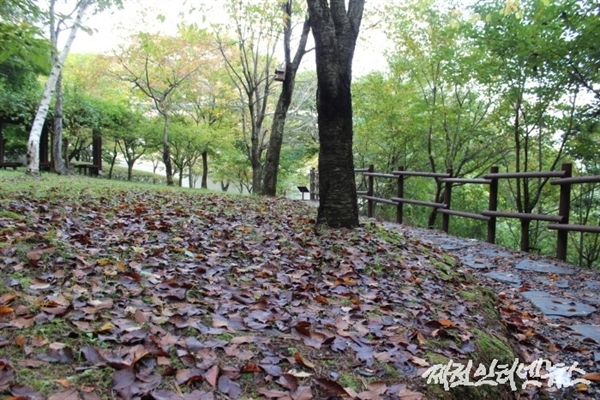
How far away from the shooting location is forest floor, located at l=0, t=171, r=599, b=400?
4.90 feet

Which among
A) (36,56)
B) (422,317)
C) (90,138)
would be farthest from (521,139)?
(90,138)

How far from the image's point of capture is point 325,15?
4469 millimetres

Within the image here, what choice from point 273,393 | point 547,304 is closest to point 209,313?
point 273,393

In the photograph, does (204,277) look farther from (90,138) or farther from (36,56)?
(90,138)

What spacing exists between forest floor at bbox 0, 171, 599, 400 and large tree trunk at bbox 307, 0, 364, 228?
614mm

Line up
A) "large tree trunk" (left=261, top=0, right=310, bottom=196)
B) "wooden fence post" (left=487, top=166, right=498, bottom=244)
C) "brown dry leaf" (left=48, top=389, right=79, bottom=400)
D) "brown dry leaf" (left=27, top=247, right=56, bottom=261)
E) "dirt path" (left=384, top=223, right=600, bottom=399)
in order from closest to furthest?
"brown dry leaf" (left=48, top=389, right=79, bottom=400) → "brown dry leaf" (left=27, top=247, right=56, bottom=261) → "dirt path" (left=384, top=223, right=600, bottom=399) → "wooden fence post" (left=487, top=166, right=498, bottom=244) → "large tree trunk" (left=261, top=0, right=310, bottom=196)

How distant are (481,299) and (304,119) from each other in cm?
1661

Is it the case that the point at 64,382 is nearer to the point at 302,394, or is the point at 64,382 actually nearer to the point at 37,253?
the point at 302,394

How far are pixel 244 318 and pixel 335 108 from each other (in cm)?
301

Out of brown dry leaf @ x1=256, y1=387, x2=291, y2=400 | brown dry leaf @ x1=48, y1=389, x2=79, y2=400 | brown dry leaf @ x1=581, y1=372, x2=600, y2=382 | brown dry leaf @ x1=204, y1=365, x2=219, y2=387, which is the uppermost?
brown dry leaf @ x1=48, y1=389, x2=79, y2=400

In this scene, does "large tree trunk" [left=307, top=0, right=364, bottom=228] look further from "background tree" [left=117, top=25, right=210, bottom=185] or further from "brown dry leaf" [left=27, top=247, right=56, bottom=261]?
"background tree" [left=117, top=25, right=210, bottom=185]

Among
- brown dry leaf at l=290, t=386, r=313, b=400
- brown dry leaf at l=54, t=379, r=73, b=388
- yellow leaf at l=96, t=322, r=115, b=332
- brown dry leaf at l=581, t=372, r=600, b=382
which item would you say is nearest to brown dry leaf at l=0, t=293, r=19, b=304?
yellow leaf at l=96, t=322, r=115, b=332

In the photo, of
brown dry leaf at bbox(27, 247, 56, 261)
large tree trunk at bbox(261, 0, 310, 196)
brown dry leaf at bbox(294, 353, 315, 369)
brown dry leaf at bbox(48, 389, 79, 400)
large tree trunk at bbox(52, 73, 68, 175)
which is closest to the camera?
brown dry leaf at bbox(48, 389, 79, 400)

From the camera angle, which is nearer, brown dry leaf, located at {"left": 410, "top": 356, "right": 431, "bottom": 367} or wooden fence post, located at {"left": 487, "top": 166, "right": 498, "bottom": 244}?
brown dry leaf, located at {"left": 410, "top": 356, "right": 431, "bottom": 367}
